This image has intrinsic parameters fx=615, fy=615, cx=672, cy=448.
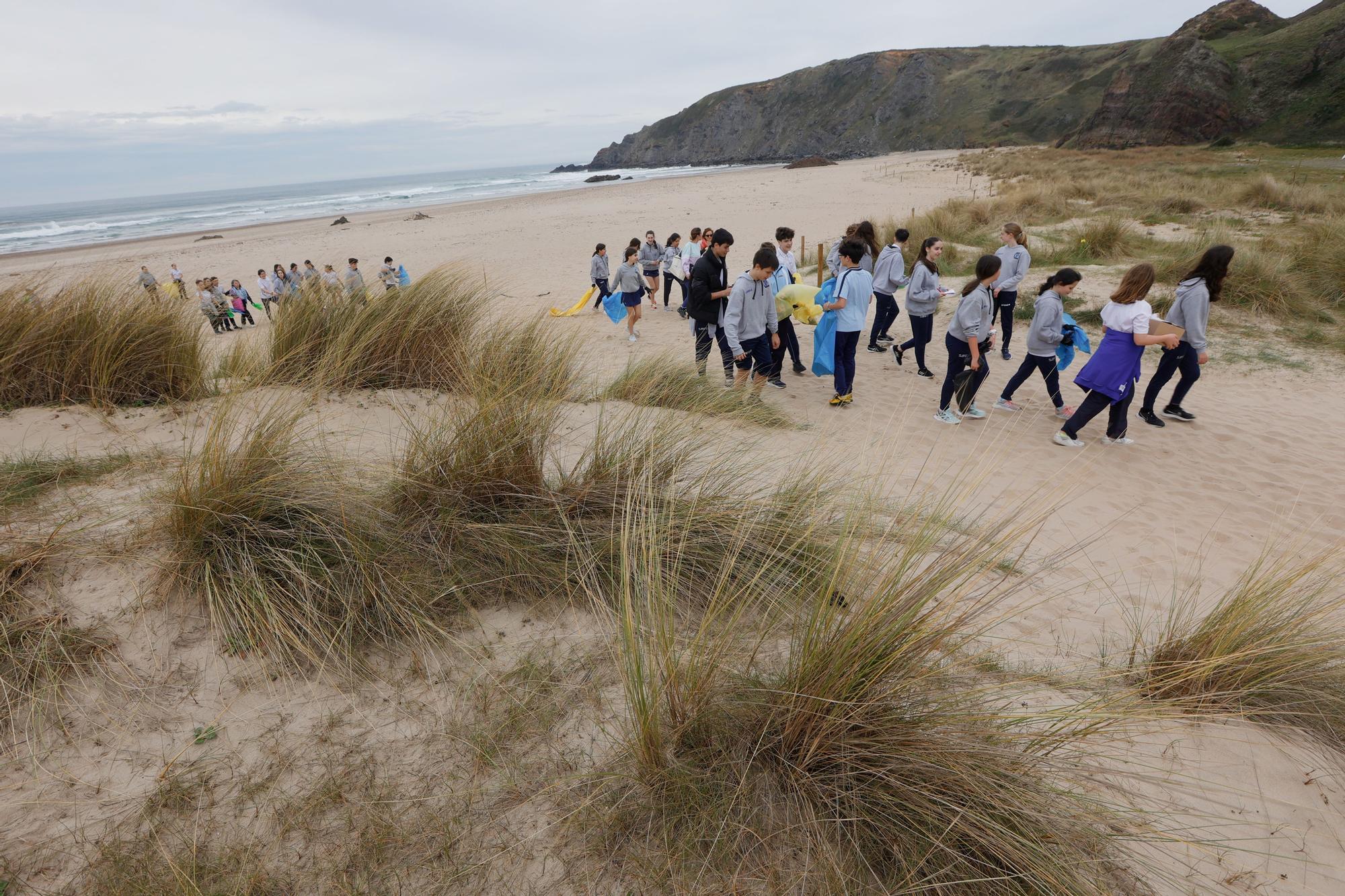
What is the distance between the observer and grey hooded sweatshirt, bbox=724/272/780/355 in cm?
641

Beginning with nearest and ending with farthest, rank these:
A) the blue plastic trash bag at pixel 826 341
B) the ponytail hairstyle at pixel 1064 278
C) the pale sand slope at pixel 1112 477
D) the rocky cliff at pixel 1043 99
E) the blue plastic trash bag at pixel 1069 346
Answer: the pale sand slope at pixel 1112 477 < the ponytail hairstyle at pixel 1064 278 < the blue plastic trash bag at pixel 1069 346 < the blue plastic trash bag at pixel 826 341 < the rocky cliff at pixel 1043 99

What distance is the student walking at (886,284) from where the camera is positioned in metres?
8.45

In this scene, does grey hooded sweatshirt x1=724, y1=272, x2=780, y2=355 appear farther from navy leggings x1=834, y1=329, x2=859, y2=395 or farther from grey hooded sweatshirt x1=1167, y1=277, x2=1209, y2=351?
grey hooded sweatshirt x1=1167, y1=277, x2=1209, y2=351

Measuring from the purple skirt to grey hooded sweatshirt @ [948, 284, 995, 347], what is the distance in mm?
1002

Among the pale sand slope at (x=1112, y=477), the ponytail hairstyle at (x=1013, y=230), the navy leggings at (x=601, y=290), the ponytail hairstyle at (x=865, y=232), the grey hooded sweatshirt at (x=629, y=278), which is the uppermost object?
the ponytail hairstyle at (x=865, y=232)

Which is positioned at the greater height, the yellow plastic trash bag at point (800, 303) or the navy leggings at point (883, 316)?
the yellow plastic trash bag at point (800, 303)

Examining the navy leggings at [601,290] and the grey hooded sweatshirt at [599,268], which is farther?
the navy leggings at [601,290]

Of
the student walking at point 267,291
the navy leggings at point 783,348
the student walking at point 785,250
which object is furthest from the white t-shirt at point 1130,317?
the student walking at point 267,291

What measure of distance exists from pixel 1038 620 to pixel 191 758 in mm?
3852

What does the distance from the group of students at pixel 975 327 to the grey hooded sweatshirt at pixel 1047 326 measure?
10 mm

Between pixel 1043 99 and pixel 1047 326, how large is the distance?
98221 millimetres

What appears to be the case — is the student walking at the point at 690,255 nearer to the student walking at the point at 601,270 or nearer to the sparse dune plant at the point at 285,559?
the student walking at the point at 601,270

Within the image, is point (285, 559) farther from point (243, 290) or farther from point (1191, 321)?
point (243, 290)

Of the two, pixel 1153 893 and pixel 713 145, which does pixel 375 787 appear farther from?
pixel 713 145
